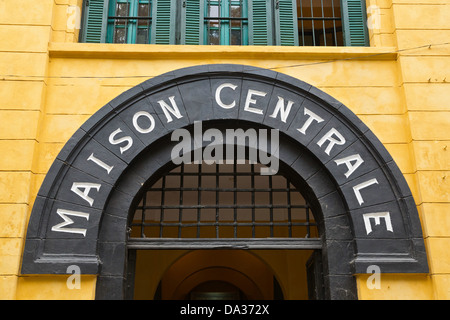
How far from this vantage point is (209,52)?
296 inches

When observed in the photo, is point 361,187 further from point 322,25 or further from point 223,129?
point 322,25

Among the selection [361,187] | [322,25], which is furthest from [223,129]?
[322,25]

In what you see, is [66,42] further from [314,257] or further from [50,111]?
[314,257]

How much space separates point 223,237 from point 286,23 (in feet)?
19.4

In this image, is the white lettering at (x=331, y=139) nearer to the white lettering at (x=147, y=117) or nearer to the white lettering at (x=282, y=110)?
the white lettering at (x=282, y=110)

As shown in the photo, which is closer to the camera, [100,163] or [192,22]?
[100,163]

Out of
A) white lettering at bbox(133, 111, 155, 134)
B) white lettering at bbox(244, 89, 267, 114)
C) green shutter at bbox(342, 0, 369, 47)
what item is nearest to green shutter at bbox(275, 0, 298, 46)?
green shutter at bbox(342, 0, 369, 47)

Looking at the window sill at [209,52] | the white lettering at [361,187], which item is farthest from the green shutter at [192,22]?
the white lettering at [361,187]

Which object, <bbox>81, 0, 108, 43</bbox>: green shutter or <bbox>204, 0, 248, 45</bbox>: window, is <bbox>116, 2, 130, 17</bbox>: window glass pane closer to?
<bbox>81, 0, 108, 43</bbox>: green shutter

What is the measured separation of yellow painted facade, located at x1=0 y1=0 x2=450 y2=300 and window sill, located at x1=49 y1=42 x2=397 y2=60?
2 cm

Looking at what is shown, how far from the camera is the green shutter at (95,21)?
803 cm

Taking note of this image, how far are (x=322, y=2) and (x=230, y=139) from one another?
133 inches

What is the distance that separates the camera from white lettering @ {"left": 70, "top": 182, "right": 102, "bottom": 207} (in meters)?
6.77
